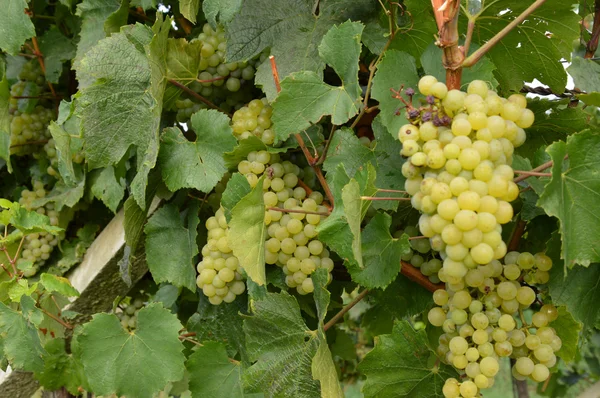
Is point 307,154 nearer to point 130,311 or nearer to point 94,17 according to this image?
point 94,17

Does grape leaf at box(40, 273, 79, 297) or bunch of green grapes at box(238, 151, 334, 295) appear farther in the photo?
grape leaf at box(40, 273, 79, 297)

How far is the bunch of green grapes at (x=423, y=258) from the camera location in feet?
3.13

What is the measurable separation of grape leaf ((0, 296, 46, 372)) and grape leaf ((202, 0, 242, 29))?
2.41 ft

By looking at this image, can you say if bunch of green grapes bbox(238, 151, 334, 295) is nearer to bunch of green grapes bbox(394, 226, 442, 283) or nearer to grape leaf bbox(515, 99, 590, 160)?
bunch of green grapes bbox(394, 226, 442, 283)

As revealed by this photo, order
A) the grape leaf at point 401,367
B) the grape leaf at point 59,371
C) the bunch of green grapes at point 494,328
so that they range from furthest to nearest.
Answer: the grape leaf at point 59,371
the grape leaf at point 401,367
the bunch of green grapes at point 494,328

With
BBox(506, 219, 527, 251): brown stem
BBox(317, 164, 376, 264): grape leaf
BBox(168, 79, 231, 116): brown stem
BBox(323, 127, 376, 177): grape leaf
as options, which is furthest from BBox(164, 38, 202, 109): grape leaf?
BBox(506, 219, 527, 251): brown stem

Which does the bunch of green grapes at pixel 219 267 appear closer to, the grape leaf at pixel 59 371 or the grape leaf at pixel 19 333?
the grape leaf at pixel 19 333

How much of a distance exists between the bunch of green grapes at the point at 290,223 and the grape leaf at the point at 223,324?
219mm

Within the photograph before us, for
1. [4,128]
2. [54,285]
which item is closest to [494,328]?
[54,285]

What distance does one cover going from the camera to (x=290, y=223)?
102 cm

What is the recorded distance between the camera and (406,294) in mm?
1041

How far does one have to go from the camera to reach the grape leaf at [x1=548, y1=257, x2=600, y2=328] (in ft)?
2.83

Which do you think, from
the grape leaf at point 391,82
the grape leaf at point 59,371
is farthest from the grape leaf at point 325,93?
the grape leaf at point 59,371

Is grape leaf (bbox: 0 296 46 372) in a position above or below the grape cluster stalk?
below
